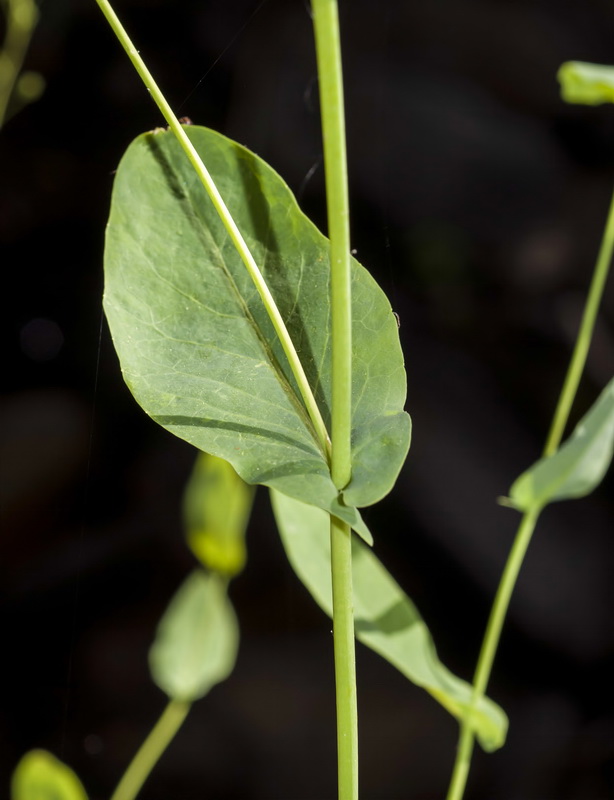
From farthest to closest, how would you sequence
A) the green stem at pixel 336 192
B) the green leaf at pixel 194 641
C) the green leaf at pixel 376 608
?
the green leaf at pixel 194 641, the green leaf at pixel 376 608, the green stem at pixel 336 192

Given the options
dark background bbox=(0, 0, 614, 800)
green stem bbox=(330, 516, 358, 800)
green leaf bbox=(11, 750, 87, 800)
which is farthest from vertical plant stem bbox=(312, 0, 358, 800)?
dark background bbox=(0, 0, 614, 800)

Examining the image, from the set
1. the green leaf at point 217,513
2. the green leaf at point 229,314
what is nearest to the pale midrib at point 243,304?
the green leaf at point 229,314

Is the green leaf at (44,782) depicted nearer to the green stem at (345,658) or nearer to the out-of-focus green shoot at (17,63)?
the green stem at (345,658)

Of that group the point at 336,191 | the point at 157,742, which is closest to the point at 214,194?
the point at 336,191

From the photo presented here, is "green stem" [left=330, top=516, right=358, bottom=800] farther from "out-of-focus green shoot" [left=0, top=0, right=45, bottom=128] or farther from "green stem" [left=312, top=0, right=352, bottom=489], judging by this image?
"out-of-focus green shoot" [left=0, top=0, right=45, bottom=128]

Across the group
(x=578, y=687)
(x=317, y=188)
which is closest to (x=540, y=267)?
(x=317, y=188)

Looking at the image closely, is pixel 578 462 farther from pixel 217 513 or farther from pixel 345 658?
pixel 217 513
